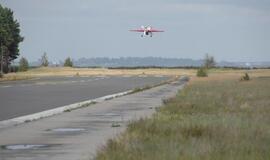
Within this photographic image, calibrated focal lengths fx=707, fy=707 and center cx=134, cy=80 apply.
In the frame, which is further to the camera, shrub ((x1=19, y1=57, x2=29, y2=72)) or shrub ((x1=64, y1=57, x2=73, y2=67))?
shrub ((x1=64, y1=57, x2=73, y2=67))

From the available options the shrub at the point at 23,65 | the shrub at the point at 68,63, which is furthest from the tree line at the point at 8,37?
the shrub at the point at 68,63

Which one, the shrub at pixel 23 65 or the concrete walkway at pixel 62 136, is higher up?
the concrete walkway at pixel 62 136

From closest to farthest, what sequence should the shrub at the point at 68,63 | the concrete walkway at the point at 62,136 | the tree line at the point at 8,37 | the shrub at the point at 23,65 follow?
the concrete walkway at the point at 62,136, the tree line at the point at 8,37, the shrub at the point at 23,65, the shrub at the point at 68,63

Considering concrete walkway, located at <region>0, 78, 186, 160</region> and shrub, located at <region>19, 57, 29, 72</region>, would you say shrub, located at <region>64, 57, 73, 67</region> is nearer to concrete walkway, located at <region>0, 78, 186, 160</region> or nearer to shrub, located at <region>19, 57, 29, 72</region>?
shrub, located at <region>19, 57, 29, 72</region>

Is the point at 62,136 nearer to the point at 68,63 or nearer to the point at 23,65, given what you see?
the point at 23,65

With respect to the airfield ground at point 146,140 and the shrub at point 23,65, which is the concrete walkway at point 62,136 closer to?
the airfield ground at point 146,140

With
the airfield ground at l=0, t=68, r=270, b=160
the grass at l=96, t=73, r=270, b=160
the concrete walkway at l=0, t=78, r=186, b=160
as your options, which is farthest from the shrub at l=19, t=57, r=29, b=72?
the grass at l=96, t=73, r=270, b=160

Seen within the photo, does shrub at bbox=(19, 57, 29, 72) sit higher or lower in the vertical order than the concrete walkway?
lower

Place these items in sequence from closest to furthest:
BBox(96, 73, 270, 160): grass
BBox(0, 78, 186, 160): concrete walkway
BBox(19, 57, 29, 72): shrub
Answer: BBox(96, 73, 270, 160): grass
BBox(0, 78, 186, 160): concrete walkway
BBox(19, 57, 29, 72): shrub

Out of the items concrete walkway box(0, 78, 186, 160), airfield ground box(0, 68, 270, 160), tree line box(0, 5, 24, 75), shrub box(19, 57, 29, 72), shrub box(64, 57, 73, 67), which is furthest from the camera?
shrub box(64, 57, 73, 67)

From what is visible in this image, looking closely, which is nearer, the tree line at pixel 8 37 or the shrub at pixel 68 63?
the tree line at pixel 8 37

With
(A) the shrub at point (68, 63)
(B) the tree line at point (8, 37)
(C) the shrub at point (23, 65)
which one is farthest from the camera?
(A) the shrub at point (68, 63)

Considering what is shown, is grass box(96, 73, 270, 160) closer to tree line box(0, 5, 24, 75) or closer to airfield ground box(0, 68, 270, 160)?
airfield ground box(0, 68, 270, 160)

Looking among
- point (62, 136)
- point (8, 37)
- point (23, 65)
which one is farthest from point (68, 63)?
point (62, 136)
